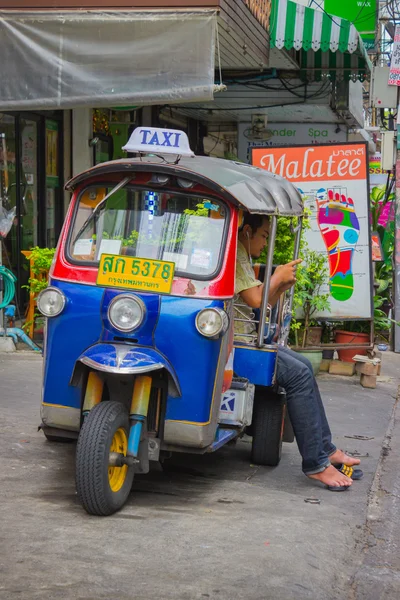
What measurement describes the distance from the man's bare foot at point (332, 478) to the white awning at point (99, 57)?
12.8 ft

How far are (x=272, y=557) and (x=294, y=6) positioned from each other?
8.83 meters

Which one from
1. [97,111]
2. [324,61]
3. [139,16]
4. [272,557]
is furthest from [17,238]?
[272,557]

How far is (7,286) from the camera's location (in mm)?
9789

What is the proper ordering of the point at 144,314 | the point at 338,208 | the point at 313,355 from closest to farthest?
the point at 144,314
the point at 313,355
the point at 338,208

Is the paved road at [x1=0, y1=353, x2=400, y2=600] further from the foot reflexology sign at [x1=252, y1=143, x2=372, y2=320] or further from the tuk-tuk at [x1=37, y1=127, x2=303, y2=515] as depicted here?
the foot reflexology sign at [x1=252, y1=143, x2=372, y2=320]

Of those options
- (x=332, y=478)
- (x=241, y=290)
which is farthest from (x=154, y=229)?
(x=332, y=478)

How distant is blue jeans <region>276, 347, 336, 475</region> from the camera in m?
5.79

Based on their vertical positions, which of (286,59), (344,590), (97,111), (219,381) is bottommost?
(344,590)

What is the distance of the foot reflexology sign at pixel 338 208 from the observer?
9.80m

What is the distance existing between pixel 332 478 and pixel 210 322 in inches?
61.8

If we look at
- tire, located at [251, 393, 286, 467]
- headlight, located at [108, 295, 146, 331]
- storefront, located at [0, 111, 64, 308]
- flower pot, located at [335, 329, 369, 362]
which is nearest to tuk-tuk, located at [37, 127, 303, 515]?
headlight, located at [108, 295, 146, 331]

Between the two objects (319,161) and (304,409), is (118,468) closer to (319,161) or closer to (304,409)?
(304,409)

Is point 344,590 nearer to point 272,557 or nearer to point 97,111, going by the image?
point 272,557

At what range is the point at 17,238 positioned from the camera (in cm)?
1183
